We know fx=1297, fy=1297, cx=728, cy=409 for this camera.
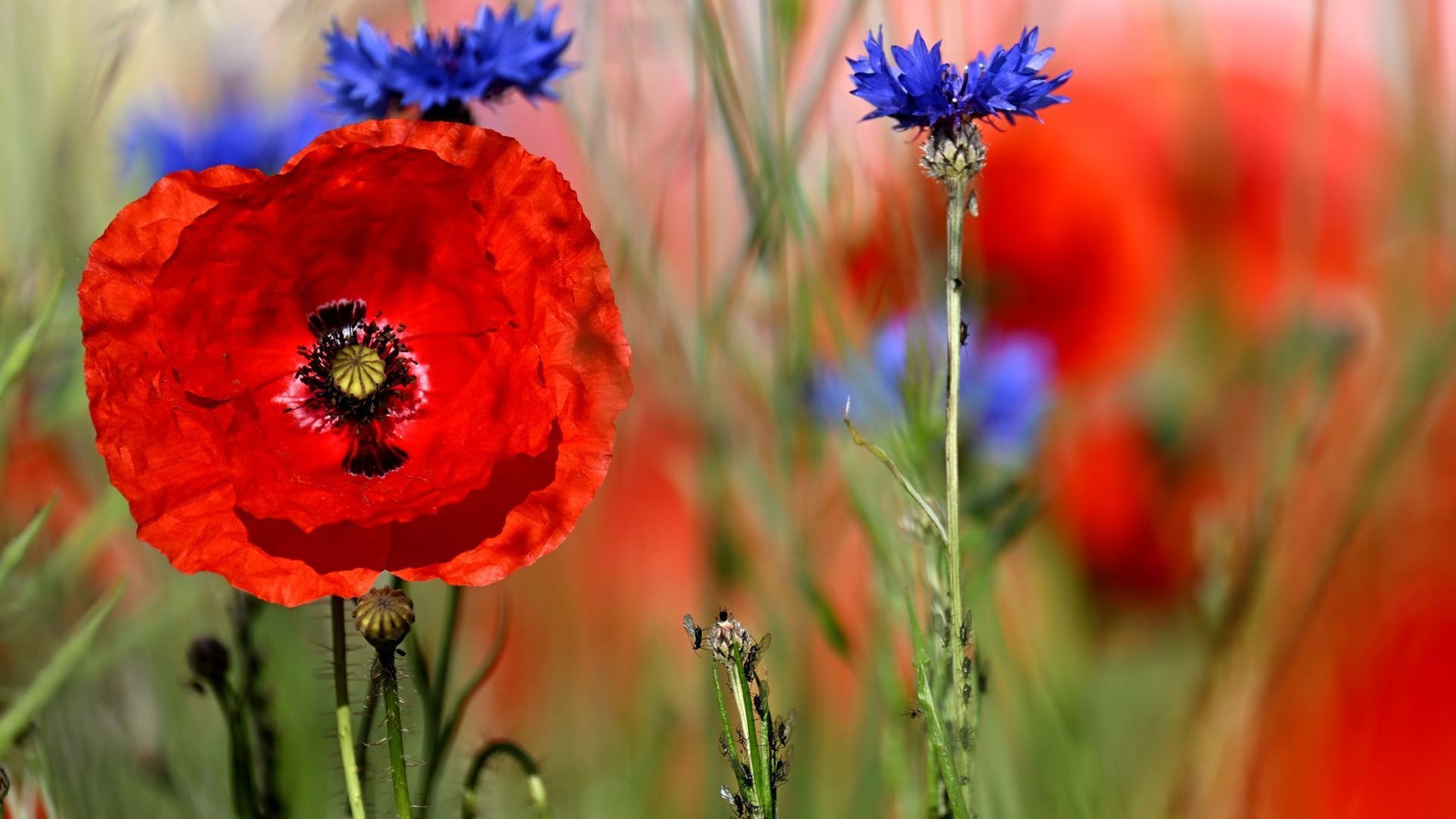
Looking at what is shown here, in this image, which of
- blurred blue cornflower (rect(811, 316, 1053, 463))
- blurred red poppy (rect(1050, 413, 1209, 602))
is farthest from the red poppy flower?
blurred red poppy (rect(1050, 413, 1209, 602))

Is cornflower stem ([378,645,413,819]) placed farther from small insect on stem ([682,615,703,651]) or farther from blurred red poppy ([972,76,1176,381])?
blurred red poppy ([972,76,1176,381])

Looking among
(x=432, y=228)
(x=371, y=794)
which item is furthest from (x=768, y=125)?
(x=371, y=794)

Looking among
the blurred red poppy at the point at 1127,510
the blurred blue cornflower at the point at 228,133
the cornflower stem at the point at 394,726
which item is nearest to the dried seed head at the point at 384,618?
the cornflower stem at the point at 394,726

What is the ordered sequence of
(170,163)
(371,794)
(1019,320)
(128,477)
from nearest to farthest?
(128,477) → (371,794) → (170,163) → (1019,320)

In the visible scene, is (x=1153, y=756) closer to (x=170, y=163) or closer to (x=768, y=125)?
(x=768, y=125)

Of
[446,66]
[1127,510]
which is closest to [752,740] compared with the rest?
[446,66]

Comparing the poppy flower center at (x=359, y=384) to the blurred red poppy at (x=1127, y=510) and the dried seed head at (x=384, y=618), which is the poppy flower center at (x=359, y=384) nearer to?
the dried seed head at (x=384, y=618)
